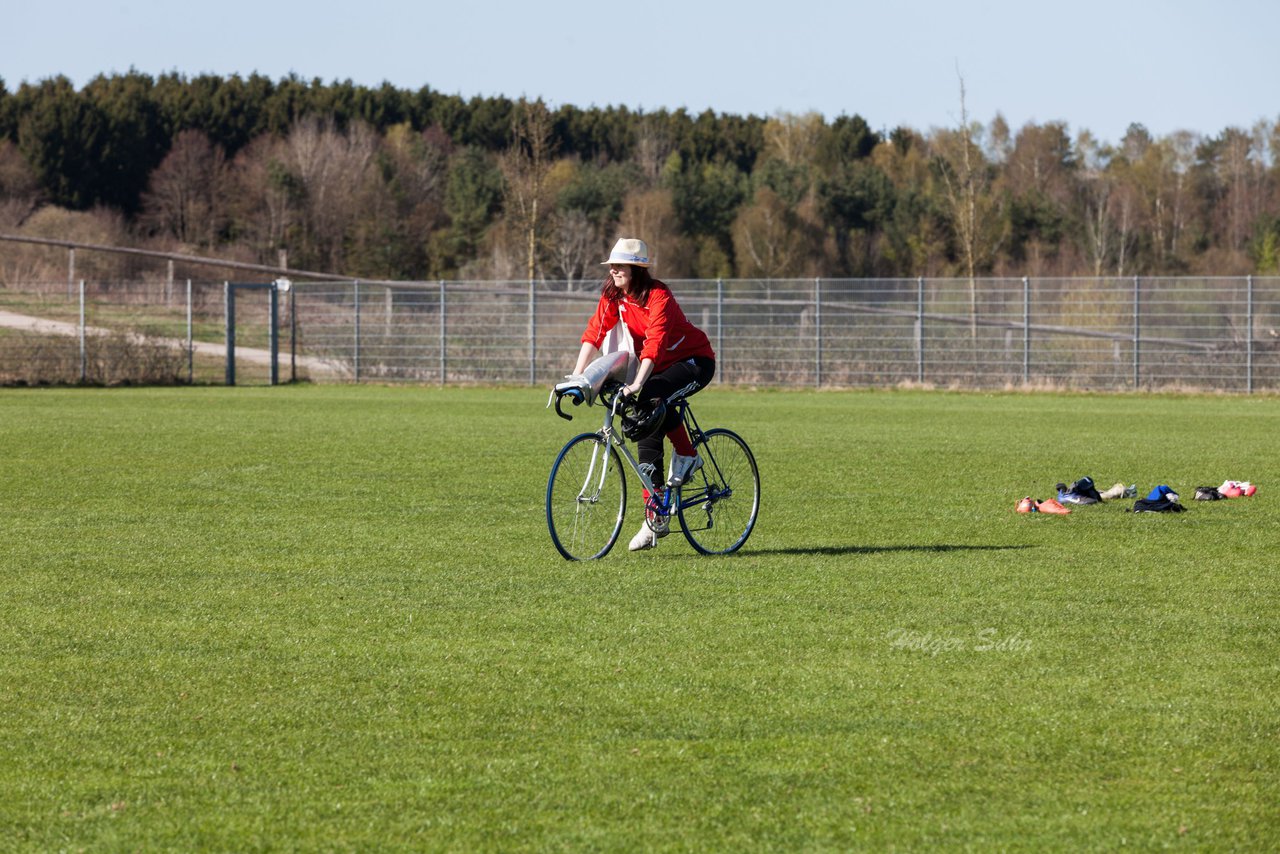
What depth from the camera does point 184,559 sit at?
8.94 metres

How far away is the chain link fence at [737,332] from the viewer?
30234 millimetres

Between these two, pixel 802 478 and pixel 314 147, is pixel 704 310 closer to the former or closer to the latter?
pixel 802 478

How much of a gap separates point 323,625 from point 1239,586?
4581 mm

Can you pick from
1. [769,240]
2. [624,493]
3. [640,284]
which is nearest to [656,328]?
[640,284]

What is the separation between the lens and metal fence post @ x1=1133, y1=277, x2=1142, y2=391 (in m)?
Result: 30.2

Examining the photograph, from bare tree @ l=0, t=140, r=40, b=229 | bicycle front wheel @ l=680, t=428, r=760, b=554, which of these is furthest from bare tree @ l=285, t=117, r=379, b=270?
bicycle front wheel @ l=680, t=428, r=760, b=554

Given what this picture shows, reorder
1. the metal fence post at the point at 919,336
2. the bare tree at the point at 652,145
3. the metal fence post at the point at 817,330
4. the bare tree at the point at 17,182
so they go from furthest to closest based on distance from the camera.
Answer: the bare tree at the point at 652,145 < the bare tree at the point at 17,182 < the metal fence post at the point at 817,330 < the metal fence post at the point at 919,336

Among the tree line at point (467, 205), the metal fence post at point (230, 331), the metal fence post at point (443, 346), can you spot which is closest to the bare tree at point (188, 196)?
the tree line at point (467, 205)

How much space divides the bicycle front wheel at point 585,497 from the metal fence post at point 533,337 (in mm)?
24792

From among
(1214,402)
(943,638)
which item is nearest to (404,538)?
(943,638)

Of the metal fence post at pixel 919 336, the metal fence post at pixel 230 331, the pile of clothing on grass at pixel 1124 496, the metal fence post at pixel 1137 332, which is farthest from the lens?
the metal fence post at pixel 230 331

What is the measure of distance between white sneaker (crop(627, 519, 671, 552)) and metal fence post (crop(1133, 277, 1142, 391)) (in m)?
22.7

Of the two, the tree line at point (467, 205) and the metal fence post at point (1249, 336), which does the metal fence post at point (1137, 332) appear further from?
the tree line at point (467, 205)

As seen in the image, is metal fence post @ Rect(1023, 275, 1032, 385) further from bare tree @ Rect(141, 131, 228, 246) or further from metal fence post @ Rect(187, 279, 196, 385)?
bare tree @ Rect(141, 131, 228, 246)
